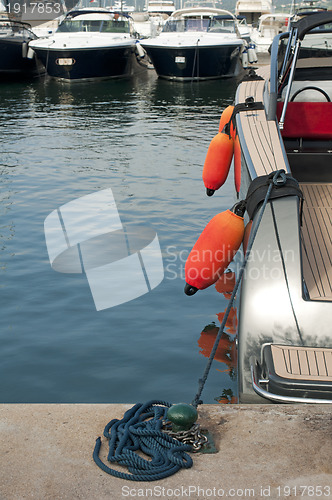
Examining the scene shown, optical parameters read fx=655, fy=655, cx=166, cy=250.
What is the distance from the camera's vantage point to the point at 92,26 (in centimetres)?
2322

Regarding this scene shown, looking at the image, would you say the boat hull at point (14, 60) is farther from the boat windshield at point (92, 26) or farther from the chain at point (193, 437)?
the chain at point (193, 437)

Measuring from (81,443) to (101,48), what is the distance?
20.4 meters

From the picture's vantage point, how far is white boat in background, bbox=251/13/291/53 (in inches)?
1199

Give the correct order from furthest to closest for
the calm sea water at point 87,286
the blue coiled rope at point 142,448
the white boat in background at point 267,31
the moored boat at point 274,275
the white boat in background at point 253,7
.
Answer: the white boat in background at point 253,7
the white boat in background at point 267,31
the calm sea water at point 87,286
the moored boat at point 274,275
the blue coiled rope at point 142,448

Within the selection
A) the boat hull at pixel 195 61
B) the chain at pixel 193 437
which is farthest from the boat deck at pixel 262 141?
the boat hull at pixel 195 61

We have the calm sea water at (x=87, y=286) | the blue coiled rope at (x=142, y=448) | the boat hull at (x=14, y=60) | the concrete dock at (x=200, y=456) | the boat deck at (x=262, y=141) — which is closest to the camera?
the concrete dock at (x=200, y=456)

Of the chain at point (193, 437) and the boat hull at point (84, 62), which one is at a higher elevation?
the chain at point (193, 437)

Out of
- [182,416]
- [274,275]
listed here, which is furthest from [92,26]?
[182,416]

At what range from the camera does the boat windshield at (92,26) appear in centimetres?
2316

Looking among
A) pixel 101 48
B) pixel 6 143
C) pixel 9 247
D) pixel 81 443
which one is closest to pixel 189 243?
pixel 9 247

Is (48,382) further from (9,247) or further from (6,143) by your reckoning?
(6,143)

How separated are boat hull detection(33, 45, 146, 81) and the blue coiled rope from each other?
1980 centimetres

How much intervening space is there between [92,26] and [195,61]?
4314 mm

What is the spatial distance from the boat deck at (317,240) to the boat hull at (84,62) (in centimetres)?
1719
